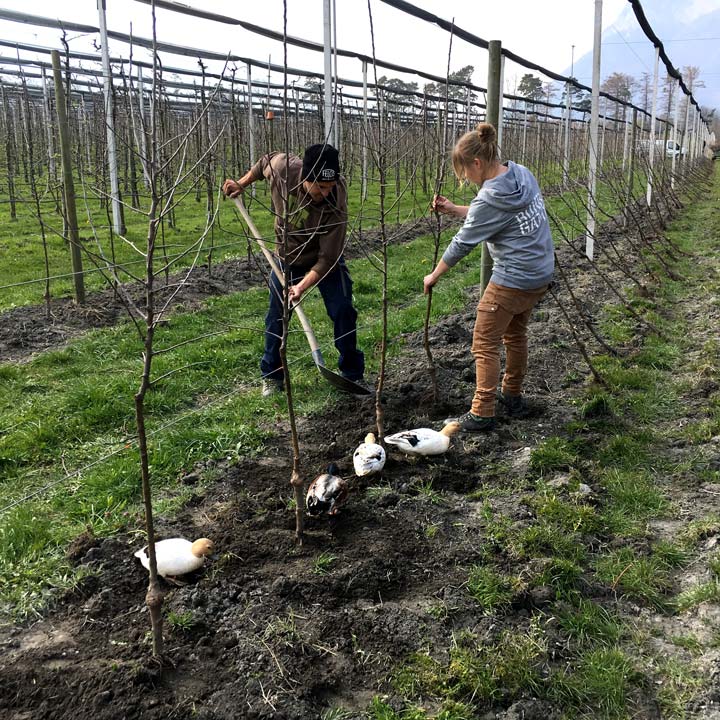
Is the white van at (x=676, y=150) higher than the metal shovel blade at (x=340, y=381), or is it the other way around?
the white van at (x=676, y=150)

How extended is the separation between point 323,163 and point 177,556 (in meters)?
2.21

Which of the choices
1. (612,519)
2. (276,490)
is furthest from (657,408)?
(276,490)

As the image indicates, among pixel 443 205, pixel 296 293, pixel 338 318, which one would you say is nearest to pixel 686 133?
pixel 338 318

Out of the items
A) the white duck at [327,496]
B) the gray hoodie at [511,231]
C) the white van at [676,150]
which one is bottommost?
the white duck at [327,496]

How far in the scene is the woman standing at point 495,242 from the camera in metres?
3.40

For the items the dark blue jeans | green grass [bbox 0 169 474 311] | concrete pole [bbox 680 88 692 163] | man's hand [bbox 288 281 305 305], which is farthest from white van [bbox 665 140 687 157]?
man's hand [bbox 288 281 305 305]

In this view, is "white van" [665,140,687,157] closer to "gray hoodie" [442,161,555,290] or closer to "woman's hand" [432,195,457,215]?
"gray hoodie" [442,161,555,290]

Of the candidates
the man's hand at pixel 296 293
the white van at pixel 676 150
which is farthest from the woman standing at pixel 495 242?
the white van at pixel 676 150

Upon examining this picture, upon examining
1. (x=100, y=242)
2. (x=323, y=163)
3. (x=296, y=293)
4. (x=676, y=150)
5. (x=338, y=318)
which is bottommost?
(x=338, y=318)

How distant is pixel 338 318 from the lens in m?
4.33

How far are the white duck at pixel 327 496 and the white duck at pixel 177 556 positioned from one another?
49cm

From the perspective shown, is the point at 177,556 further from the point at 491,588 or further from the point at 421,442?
the point at 421,442

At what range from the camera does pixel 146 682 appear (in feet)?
6.66

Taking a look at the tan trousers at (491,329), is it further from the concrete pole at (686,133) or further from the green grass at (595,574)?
the concrete pole at (686,133)
